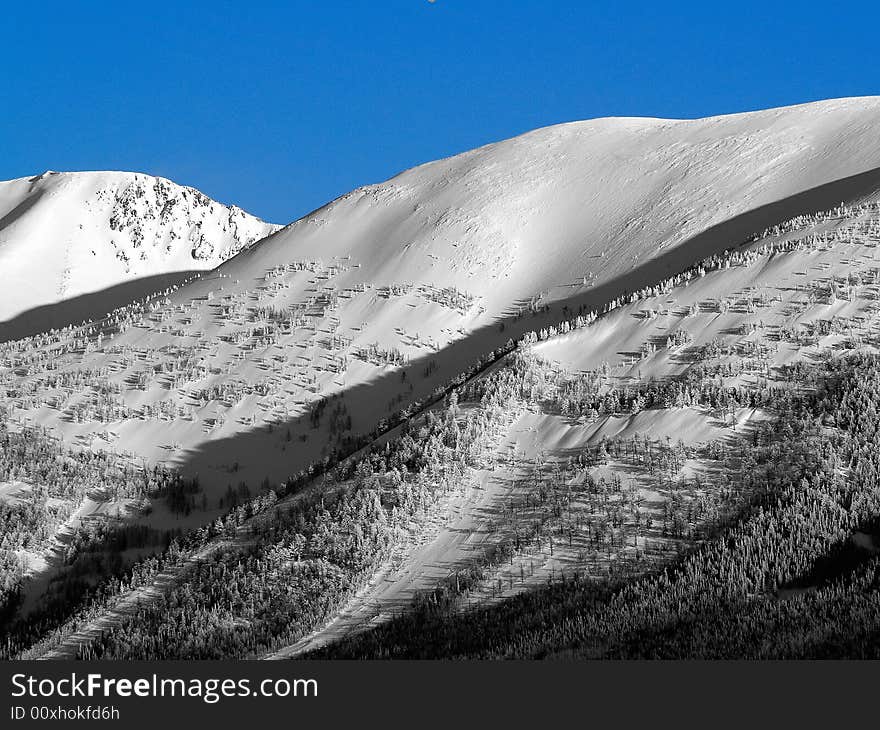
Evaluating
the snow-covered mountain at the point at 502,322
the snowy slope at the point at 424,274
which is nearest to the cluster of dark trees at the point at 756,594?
the snow-covered mountain at the point at 502,322

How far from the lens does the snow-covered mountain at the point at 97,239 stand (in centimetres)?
16138

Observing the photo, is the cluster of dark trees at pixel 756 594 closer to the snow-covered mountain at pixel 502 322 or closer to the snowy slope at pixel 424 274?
the snow-covered mountain at pixel 502 322

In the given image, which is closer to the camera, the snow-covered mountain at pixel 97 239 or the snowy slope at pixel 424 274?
the snowy slope at pixel 424 274

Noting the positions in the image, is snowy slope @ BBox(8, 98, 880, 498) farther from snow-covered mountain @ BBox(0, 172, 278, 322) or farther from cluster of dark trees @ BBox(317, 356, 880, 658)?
snow-covered mountain @ BBox(0, 172, 278, 322)

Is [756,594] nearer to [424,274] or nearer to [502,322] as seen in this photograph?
[502,322]

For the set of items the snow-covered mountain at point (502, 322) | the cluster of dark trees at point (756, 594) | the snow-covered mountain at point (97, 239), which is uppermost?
the snow-covered mountain at point (97, 239)

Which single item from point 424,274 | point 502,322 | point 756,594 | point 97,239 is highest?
point 97,239

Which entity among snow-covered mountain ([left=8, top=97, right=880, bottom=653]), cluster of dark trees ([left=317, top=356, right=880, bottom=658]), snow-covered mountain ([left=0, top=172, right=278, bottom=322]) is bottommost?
cluster of dark trees ([left=317, top=356, right=880, bottom=658])

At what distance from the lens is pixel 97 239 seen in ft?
590

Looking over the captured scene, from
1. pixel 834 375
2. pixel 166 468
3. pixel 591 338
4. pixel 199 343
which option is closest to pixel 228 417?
pixel 166 468

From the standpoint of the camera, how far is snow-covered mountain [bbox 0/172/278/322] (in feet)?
529

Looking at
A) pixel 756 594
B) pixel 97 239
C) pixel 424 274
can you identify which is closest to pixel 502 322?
pixel 424 274

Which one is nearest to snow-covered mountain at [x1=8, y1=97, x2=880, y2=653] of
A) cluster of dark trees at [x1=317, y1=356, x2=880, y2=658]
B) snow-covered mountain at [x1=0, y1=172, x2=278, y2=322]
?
cluster of dark trees at [x1=317, y1=356, x2=880, y2=658]

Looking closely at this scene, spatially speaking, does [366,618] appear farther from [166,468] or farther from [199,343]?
[199,343]
